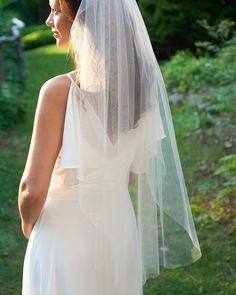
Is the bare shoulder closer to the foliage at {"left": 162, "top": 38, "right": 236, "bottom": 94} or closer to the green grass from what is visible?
the green grass

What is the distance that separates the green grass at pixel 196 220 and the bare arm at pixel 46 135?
107 cm

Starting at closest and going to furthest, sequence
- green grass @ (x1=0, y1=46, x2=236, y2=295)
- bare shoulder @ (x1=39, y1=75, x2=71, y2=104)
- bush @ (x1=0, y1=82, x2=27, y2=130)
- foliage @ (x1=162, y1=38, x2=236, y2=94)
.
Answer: bare shoulder @ (x1=39, y1=75, x2=71, y2=104) < green grass @ (x1=0, y1=46, x2=236, y2=295) < bush @ (x1=0, y1=82, x2=27, y2=130) < foliage @ (x1=162, y1=38, x2=236, y2=94)

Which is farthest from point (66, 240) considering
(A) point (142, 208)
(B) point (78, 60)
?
(B) point (78, 60)

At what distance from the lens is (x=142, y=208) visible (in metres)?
2.85

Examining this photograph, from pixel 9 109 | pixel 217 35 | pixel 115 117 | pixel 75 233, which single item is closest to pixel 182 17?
pixel 217 35

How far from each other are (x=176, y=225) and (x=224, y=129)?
5053 mm

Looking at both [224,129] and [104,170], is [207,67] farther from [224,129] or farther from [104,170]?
[104,170]

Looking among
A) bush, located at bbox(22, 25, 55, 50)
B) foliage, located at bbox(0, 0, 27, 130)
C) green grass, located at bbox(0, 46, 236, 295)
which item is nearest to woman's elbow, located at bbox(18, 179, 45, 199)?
green grass, located at bbox(0, 46, 236, 295)

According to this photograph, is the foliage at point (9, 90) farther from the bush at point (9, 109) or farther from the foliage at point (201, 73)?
the foliage at point (201, 73)

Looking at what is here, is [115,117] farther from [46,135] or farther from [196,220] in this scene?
[196,220]

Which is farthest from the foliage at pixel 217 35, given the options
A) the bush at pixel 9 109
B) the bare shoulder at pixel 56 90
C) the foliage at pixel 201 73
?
the bare shoulder at pixel 56 90

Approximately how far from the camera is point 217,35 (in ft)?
35.1

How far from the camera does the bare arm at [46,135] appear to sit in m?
2.26

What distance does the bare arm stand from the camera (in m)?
2.26
